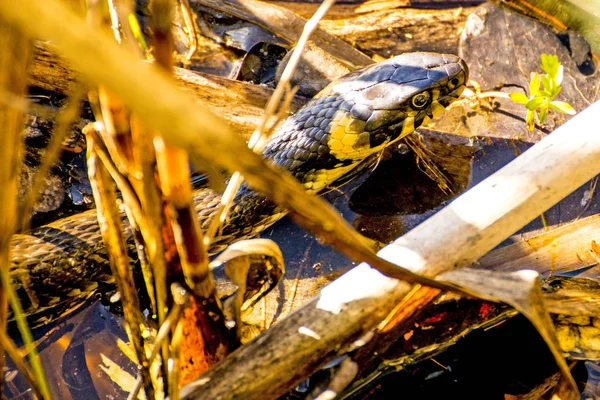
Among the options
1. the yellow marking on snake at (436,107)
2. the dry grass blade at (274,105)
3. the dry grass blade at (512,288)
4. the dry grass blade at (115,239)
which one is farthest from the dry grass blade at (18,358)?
the yellow marking on snake at (436,107)

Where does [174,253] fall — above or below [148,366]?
above

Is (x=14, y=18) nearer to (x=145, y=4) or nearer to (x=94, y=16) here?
(x=94, y=16)

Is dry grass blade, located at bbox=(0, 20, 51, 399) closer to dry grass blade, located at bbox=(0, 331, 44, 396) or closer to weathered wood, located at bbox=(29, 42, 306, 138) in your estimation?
dry grass blade, located at bbox=(0, 331, 44, 396)

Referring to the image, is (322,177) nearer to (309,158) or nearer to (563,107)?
(309,158)

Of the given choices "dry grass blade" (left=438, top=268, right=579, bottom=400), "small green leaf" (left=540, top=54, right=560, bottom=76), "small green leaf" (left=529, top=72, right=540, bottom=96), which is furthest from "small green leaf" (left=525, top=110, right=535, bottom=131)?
"dry grass blade" (left=438, top=268, right=579, bottom=400)

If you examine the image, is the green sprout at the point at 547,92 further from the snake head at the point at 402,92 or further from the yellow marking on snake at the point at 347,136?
the yellow marking on snake at the point at 347,136

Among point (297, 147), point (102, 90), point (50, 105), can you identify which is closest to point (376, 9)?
point (297, 147)
